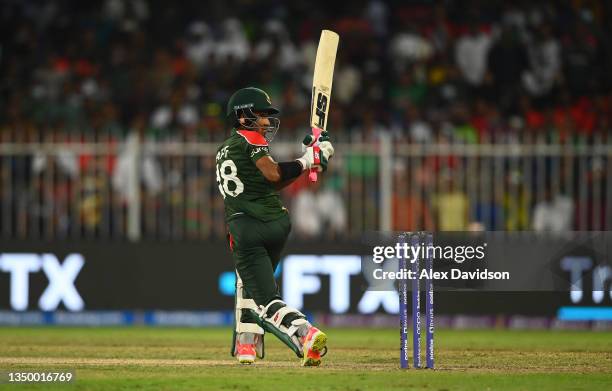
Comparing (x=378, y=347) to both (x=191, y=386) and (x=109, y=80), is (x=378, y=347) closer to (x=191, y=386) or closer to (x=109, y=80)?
(x=191, y=386)

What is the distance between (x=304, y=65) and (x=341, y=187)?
4.41m

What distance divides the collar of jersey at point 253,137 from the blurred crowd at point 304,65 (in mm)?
7035

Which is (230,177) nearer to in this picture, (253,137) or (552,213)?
(253,137)

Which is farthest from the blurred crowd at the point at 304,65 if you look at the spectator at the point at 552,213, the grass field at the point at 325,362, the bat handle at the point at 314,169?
the bat handle at the point at 314,169

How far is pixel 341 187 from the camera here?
1736cm

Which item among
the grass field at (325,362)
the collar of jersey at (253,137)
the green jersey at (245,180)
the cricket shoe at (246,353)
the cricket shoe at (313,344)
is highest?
the collar of jersey at (253,137)

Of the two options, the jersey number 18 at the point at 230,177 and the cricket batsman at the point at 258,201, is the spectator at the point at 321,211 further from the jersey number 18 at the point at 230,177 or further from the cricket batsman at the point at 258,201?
the jersey number 18 at the point at 230,177

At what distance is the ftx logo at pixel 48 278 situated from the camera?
16984 millimetres

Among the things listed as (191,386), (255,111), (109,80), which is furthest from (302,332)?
(109,80)

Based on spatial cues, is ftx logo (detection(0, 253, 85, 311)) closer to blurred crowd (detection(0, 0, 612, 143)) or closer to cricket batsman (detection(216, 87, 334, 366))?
blurred crowd (detection(0, 0, 612, 143))

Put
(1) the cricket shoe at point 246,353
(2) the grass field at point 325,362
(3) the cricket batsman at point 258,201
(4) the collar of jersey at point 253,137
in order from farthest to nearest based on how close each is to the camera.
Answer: (1) the cricket shoe at point 246,353 < (4) the collar of jersey at point 253,137 < (3) the cricket batsman at point 258,201 < (2) the grass field at point 325,362

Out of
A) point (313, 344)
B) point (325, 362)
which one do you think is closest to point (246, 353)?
point (325, 362)

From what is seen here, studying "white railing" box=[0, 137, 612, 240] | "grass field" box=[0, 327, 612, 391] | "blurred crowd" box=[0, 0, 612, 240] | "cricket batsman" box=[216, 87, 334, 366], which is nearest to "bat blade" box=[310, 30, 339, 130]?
"cricket batsman" box=[216, 87, 334, 366]

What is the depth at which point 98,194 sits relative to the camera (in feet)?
57.7
